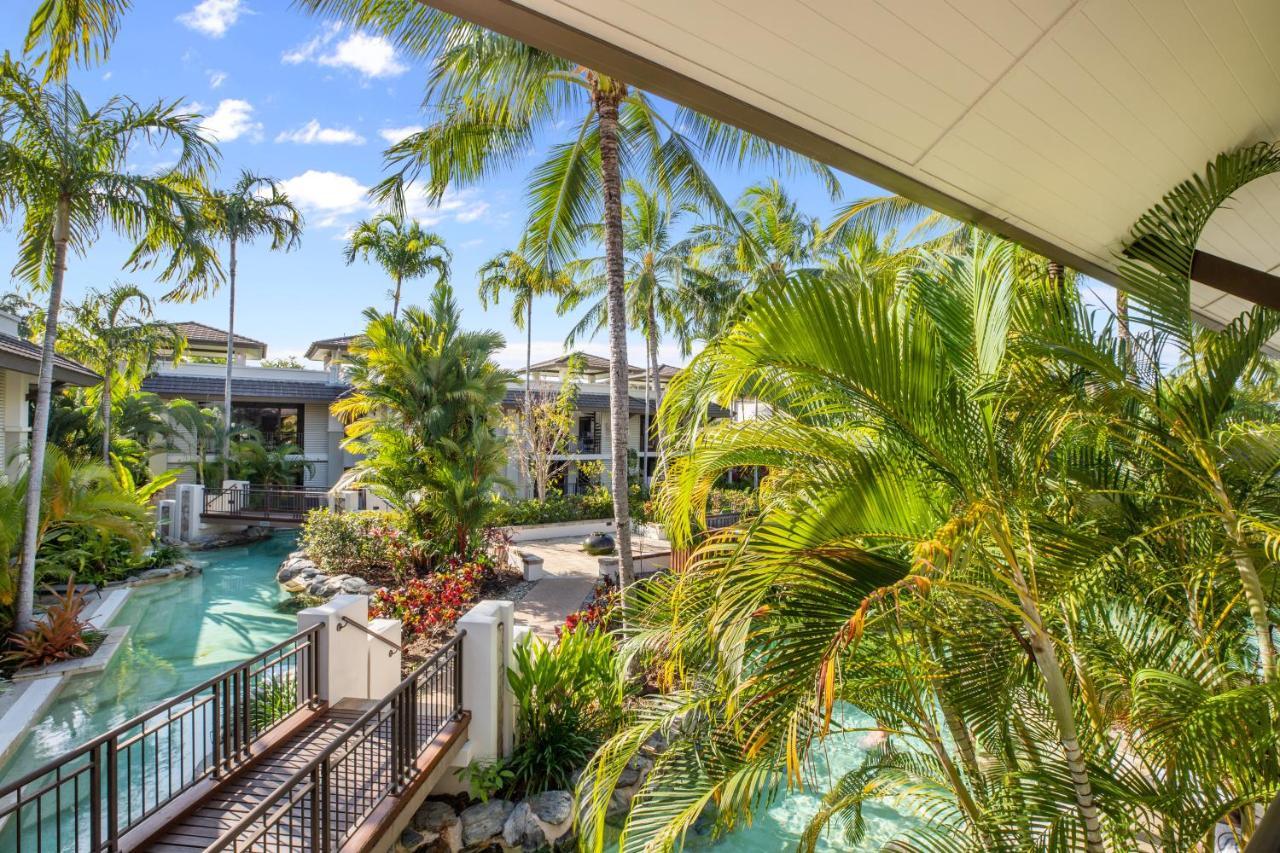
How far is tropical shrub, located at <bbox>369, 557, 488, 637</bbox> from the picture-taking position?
9320 mm

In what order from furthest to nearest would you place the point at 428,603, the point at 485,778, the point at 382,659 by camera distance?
the point at 428,603 → the point at 382,659 → the point at 485,778

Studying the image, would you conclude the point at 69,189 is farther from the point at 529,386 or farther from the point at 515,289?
the point at 529,386

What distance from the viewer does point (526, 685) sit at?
6.36m

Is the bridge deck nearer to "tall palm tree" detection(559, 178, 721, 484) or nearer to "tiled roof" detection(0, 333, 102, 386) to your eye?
"tiled roof" detection(0, 333, 102, 386)

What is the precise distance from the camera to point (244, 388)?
23.1 meters

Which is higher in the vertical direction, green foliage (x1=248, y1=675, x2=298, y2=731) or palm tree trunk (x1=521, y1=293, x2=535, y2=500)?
palm tree trunk (x1=521, y1=293, x2=535, y2=500)

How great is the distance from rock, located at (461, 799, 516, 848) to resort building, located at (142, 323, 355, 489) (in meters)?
20.2

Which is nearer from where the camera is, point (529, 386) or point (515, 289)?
point (515, 289)

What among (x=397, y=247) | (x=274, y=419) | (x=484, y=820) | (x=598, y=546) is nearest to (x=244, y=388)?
(x=274, y=419)

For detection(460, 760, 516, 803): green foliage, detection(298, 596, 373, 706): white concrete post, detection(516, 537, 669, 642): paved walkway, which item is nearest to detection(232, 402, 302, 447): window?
detection(516, 537, 669, 642): paved walkway

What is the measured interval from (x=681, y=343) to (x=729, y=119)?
2332cm

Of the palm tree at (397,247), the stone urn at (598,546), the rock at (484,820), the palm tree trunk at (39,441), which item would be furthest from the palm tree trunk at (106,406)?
the rock at (484,820)

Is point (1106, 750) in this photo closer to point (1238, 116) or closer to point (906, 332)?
point (906, 332)

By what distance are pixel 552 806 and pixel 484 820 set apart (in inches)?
23.5
